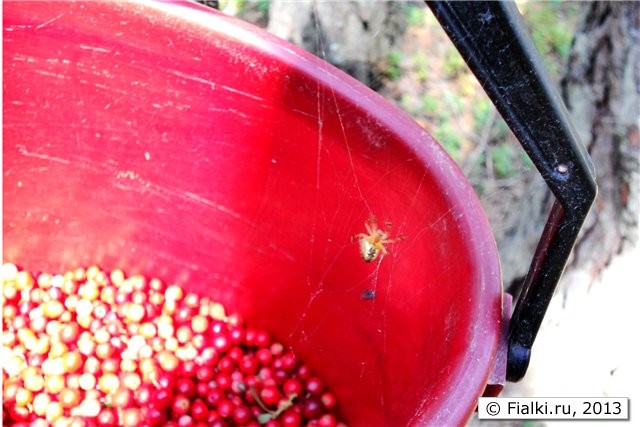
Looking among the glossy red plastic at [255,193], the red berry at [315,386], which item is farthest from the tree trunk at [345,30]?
the red berry at [315,386]

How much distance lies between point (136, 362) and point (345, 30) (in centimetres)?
99

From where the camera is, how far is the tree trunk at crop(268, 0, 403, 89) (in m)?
1.80

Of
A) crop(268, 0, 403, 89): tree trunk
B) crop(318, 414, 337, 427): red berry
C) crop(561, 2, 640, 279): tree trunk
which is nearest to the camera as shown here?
crop(318, 414, 337, 427): red berry

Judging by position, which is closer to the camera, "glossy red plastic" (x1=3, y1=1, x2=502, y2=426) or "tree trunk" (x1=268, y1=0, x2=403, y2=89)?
"glossy red plastic" (x1=3, y1=1, x2=502, y2=426)

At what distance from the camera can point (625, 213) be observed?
145 centimetres

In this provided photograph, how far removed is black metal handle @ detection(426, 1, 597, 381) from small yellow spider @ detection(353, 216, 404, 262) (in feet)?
0.82

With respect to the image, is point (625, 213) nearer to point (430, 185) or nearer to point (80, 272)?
point (430, 185)

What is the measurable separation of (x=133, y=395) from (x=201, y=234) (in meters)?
0.30

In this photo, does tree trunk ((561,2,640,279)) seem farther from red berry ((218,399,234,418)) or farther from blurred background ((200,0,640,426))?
red berry ((218,399,234,418))

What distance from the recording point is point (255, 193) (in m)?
1.17

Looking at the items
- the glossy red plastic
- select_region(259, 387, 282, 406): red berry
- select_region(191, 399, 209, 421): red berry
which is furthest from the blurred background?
select_region(191, 399, 209, 421): red berry

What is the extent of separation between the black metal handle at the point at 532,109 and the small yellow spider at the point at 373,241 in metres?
0.25

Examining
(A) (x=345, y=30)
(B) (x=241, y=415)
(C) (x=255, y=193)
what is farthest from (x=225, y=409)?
(A) (x=345, y=30)

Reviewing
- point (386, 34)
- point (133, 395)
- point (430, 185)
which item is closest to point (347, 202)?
point (430, 185)
